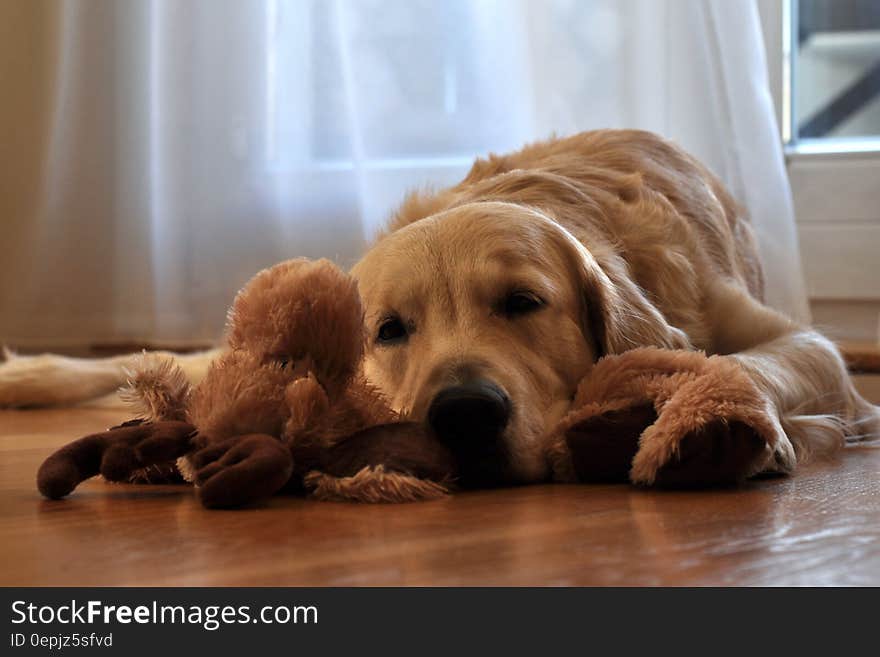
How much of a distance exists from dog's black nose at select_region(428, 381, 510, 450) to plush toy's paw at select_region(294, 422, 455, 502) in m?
0.02

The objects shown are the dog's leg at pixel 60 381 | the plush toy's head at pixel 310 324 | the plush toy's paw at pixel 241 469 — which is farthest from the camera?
the dog's leg at pixel 60 381

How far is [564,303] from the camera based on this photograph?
5.12 ft

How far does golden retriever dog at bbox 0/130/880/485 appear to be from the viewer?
135cm

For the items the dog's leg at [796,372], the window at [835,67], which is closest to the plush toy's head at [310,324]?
the dog's leg at [796,372]

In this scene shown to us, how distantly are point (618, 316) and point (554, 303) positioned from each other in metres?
0.11

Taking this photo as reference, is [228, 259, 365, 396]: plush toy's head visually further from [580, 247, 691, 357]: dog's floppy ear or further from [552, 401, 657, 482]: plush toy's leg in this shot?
[580, 247, 691, 357]: dog's floppy ear

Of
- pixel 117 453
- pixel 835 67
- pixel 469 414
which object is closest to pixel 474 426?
pixel 469 414

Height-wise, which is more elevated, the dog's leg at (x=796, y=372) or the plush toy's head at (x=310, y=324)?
the plush toy's head at (x=310, y=324)

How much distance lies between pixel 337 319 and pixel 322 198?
2.09 metres

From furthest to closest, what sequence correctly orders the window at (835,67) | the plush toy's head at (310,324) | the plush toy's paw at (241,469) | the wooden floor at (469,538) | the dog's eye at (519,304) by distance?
the window at (835,67) < the dog's eye at (519,304) < the plush toy's head at (310,324) < the plush toy's paw at (241,469) < the wooden floor at (469,538)

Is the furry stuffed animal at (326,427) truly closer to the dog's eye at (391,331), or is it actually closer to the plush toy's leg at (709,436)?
the plush toy's leg at (709,436)

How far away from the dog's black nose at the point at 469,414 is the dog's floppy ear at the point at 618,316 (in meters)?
0.32

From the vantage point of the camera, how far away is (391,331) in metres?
1.54

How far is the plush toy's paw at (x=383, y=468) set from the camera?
4.02 ft
